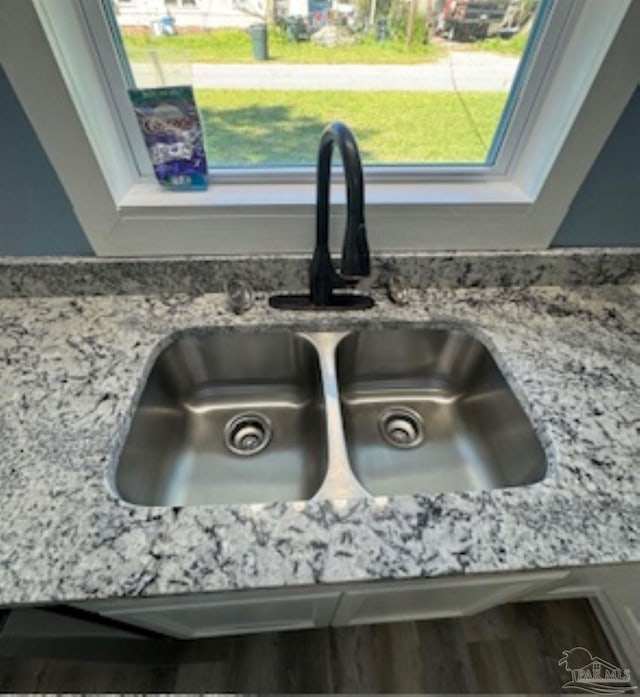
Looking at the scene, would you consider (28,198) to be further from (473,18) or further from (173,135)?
(473,18)

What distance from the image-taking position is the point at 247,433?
95 cm

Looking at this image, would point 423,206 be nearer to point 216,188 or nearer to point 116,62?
point 216,188

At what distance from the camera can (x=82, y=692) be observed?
45.9 inches

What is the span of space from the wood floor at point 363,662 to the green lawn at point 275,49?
1463mm

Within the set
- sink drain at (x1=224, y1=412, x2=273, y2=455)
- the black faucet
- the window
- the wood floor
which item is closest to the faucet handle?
the black faucet

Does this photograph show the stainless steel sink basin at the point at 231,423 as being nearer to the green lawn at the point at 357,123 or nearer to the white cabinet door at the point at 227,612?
the white cabinet door at the point at 227,612

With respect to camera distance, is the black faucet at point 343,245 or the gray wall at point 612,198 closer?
the black faucet at point 343,245

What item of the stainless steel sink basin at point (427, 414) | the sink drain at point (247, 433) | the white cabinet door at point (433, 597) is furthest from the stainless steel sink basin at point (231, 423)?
the white cabinet door at point (433, 597)

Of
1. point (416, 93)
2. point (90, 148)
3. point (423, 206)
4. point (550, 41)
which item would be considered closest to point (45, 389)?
point (90, 148)

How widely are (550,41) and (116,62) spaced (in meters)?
0.79

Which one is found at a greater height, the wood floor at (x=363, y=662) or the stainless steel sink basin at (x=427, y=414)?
the stainless steel sink basin at (x=427, y=414)

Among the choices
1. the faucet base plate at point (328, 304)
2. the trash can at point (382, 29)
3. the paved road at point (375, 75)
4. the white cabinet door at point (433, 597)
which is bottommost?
the white cabinet door at point (433, 597)

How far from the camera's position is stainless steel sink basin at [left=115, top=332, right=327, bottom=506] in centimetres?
83

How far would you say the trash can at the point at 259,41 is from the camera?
75cm
